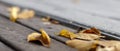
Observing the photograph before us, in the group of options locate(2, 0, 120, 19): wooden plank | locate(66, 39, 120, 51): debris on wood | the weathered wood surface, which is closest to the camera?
locate(66, 39, 120, 51): debris on wood

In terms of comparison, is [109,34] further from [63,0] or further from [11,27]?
[63,0]

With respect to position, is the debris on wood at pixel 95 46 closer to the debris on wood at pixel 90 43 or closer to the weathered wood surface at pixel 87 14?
the debris on wood at pixel 90 43

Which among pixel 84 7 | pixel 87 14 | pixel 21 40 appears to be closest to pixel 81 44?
pixel 21 40

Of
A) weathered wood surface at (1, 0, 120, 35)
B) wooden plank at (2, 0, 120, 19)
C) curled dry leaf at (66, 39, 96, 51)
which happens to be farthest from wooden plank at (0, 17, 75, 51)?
wooden plank at (2, 0, 120, 19)

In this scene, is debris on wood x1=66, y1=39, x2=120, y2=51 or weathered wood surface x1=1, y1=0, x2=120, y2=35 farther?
weathered wood surface x1=1, y1=0, x2=120, y2=35

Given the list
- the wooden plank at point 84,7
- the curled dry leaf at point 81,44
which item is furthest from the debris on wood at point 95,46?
the wooden plank at point 84,7

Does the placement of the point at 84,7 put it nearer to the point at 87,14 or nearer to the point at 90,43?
the point at 87,14

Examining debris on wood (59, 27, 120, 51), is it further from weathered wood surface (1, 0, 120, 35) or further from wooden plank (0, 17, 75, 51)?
weathered wood surface (1, 0, 120, 35)

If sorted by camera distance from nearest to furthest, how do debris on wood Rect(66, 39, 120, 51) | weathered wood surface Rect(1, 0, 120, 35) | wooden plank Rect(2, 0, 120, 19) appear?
debris on wood Rect(66, 39, 120, 51) < weathered wood surface Rect(1, 0, 120, 35) < wooden plank Rect(2, 0, 120, 19)

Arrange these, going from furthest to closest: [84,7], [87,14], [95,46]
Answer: [84,7] → [87,14] → [95,46]

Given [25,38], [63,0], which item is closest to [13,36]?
[25,38]

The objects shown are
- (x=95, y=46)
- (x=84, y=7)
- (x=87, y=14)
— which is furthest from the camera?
(x=84, y=7)
